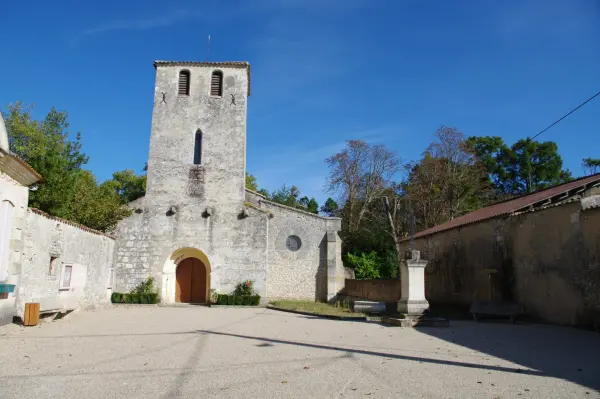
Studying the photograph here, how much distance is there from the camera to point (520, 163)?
42.1 meters

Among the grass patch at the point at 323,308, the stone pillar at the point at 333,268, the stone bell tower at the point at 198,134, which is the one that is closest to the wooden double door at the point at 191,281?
the stone bell tower at the point at 198,134

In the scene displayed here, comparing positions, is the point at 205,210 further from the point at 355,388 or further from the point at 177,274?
the point at 355,388

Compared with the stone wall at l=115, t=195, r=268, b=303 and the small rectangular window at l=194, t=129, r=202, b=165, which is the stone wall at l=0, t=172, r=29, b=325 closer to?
the stone wall at l=115, t=195, r=268, b=303

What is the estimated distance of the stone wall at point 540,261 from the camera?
38.8ft

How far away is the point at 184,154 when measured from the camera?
23.1 meters

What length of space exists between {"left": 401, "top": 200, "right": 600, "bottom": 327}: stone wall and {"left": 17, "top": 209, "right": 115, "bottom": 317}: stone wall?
1442 cm

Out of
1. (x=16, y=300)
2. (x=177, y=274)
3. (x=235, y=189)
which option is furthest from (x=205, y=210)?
(x=16, y=300)

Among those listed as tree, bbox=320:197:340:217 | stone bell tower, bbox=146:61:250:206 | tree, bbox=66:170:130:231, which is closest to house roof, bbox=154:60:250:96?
stone bell tower, bbox=146:61:250:206

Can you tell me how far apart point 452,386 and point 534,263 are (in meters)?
9.81

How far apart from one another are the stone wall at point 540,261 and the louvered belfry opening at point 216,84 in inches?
550

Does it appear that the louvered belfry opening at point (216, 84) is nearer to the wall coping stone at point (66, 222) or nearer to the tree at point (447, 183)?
the wall coping stone at point (66, 222)

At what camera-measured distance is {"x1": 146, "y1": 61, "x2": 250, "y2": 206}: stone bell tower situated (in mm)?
22672

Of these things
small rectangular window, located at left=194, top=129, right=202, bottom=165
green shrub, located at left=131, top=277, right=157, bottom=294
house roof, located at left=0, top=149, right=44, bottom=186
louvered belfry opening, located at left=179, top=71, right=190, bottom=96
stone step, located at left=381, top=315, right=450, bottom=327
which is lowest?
stone step, located at left=381, top=315, right=450, bottom=327

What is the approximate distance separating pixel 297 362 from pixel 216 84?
1964 centimetres
